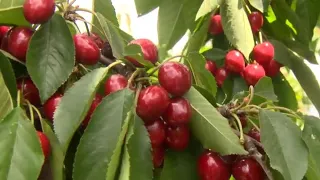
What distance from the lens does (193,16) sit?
1.26 m

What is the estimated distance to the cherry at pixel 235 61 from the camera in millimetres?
1140

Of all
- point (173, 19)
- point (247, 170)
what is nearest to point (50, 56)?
point (247, 170)

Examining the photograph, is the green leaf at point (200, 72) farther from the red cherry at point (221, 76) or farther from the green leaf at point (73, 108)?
the red cherry at point (221, 76)

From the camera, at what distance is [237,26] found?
3.53ft

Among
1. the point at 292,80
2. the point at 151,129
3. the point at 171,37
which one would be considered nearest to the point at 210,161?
the point at 151,129

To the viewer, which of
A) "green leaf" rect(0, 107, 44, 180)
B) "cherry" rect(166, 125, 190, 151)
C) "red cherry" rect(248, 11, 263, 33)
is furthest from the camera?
"red cherry" rect(248, 11, 263, 33)

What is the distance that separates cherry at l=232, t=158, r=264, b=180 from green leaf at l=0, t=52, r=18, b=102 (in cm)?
27

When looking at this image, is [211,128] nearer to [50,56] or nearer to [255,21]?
[50,56]

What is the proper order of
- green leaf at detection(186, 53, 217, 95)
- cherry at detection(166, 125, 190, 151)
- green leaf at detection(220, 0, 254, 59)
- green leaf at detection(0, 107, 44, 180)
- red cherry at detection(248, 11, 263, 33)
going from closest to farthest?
green leaf at detection(0, 107, 44, 180) < cherry at detection(166, 125, 190, 151) < green leaf at detection(186, 53, 217, 95) < green leaf at detection(220, 0, 254, 59) < red cherry at detection(248, 11, 263, 33)

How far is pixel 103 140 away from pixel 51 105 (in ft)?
0.29

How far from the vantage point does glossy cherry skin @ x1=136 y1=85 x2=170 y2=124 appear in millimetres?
649

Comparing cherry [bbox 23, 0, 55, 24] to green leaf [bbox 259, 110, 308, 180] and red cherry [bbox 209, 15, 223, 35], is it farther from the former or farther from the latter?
red cherry [bbox 209, 15, 223, 35]

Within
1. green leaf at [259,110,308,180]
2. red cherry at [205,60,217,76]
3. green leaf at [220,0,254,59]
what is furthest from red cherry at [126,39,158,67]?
red cherry at [205,60,217,76]

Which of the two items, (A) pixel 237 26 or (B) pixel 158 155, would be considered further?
(A) pixel 237 26
